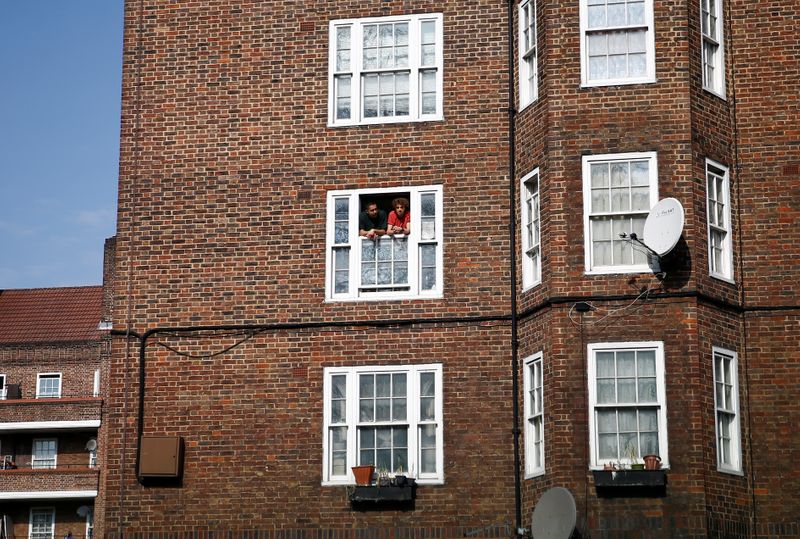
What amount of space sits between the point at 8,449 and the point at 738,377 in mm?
48961

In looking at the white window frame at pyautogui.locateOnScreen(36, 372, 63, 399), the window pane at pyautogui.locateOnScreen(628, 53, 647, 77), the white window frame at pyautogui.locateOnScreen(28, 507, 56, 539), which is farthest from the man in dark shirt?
the white window frame at pyautogui.locateOnScreen(36, 372, 63, 399)

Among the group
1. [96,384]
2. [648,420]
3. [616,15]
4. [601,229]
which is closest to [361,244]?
[601,229]

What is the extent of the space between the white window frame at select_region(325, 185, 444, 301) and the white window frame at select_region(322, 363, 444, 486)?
121 cm

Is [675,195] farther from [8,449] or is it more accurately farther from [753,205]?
[8,449]

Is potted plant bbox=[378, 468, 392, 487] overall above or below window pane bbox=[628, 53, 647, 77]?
below

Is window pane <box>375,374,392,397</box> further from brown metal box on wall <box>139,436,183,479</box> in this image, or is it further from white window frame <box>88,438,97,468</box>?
white window frame <box>88,438,97,468</box>

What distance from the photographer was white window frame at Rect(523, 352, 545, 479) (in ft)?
73.3

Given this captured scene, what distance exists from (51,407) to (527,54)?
44.3 metres

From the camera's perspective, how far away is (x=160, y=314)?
24.4 meters

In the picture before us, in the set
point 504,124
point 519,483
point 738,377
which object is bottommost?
point 519,483

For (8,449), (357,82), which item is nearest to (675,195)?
(357,82)

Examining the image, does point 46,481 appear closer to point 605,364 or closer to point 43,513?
point 43,513

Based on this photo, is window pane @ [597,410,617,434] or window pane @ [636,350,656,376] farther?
window pane @ [636,350,656,376]

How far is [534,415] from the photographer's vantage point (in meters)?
22.5
